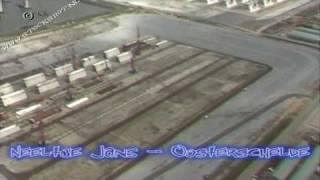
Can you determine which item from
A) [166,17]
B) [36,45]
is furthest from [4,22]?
[166,17]

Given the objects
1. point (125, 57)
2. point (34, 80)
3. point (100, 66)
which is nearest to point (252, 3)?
point (125, 57)

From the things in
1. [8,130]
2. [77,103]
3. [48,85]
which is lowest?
[77,103]

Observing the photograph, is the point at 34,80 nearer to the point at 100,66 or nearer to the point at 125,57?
the point at 100,66

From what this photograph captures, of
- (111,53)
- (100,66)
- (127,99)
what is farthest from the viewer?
(111,53)

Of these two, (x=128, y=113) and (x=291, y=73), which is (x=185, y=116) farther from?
(x=291, y=73)

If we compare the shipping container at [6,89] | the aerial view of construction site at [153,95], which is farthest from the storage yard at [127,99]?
the shipping container at [6,89]

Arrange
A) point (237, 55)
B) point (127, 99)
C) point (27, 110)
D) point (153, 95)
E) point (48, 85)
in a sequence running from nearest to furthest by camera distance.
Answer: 1. point (27, 110)
2. point (127, 99)
3. point (48, 85)
4. point (153, 95)
5. point (237, 55)
